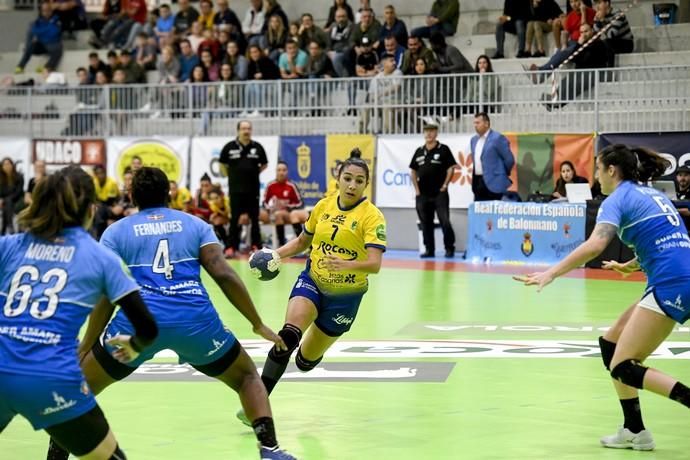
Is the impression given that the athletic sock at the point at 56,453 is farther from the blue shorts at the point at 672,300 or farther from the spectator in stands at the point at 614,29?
the spectator in stands at the point at 614,29

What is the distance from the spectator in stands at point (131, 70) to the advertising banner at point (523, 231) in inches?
393

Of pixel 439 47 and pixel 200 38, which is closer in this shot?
pixel 439 47

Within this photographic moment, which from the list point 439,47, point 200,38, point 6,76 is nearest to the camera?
point 439,47

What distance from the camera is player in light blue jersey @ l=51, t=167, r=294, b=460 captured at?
6680 mm

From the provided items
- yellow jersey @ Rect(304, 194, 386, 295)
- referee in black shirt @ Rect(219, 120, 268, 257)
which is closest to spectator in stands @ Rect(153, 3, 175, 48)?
referee in black shirt @ Rect(219, 120, 268, 257)

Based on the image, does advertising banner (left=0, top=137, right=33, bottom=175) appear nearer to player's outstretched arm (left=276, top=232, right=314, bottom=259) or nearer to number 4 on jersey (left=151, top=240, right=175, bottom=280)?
player's outstretched arm (left=276, top=232, right=314, bottom=259)

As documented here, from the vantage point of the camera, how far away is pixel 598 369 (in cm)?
1042

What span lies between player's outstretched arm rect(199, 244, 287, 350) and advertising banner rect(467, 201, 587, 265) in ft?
43.6

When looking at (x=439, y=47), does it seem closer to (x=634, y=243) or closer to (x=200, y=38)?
(x=200, y=38)

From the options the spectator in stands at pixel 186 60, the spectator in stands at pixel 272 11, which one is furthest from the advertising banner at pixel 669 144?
the spectator in stands at pixel 186 60

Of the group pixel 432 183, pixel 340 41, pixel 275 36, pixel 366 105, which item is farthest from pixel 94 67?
pixel 432 183

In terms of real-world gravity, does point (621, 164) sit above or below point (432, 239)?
above

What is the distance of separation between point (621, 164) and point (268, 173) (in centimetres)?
1702

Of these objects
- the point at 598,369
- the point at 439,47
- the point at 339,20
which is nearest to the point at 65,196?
the point at 598,369
